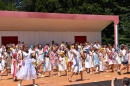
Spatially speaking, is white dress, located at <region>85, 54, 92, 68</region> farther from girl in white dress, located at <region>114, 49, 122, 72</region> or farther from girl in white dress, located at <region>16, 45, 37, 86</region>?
girl in white dress, located at <region>16, 45, 37, 86</region>

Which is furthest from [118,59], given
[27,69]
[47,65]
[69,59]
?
[27,69]

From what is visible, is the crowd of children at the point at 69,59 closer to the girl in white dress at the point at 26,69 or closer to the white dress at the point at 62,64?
the white dress at the point at 62,64

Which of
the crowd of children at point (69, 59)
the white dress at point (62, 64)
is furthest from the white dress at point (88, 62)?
the white dress at point (62, 64)

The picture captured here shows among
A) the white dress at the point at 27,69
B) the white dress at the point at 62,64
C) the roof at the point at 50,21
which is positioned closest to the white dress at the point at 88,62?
the white dress at the point at 62,64

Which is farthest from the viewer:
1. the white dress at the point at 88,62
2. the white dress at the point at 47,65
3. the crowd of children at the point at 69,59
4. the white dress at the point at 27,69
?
the white dress at the point at 88,62

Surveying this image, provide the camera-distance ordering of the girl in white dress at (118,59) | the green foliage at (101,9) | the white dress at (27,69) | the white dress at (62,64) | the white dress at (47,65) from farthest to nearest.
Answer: the green foliage at (101,9) → the girl in white dress at (118,59) → the white dress at (62,64) → the white dress at (47,65) → the white dress at (27,69)

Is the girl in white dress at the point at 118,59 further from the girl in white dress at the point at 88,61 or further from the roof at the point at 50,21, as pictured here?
the roof at the point at 50,21

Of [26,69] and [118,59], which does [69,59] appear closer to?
[118,59]

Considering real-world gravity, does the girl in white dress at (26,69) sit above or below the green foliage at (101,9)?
below

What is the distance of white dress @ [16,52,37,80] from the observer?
10.6 m

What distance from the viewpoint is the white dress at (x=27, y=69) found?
1061 centimetres

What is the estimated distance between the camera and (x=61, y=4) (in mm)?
28750

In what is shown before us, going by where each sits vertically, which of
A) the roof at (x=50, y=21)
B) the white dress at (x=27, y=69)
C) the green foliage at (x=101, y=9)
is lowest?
the white dress at (x=27, y=69)

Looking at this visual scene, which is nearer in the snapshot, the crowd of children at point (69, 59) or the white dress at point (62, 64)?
the crowd of children at point (69, 59)
